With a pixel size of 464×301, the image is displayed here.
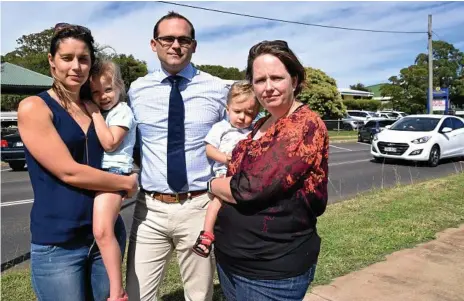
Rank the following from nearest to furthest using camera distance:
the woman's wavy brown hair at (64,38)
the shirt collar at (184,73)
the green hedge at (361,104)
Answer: the woman's wavy brown hair at (64,38)
the shirt collar at (184,73)
the green hedge at (361,104)

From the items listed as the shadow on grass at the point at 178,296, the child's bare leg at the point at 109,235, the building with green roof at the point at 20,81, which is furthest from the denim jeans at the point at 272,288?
the building with green roof at the point at 20,81

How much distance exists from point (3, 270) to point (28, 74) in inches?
815

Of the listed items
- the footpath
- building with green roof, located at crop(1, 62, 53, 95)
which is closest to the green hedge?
building with green roof, located at crop(1, 62, 53, 95)

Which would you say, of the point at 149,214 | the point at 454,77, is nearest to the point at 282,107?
the point at 149,214

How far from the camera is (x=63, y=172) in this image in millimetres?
2023

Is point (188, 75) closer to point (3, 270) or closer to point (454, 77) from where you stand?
point (3, 270)

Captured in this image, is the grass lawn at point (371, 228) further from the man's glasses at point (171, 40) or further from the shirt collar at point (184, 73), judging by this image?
the man's glasses at point (171, 40)

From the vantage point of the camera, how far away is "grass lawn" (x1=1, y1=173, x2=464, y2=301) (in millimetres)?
4078

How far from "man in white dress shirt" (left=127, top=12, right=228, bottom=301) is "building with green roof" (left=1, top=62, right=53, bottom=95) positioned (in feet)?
67.6

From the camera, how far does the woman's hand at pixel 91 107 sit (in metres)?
2.27

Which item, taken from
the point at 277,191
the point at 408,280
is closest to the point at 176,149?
the point at 277,191

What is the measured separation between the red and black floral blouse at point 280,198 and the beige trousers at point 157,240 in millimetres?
822

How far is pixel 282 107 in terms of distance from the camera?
6.66ft

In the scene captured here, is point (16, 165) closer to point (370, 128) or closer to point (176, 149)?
point (176, 149)
